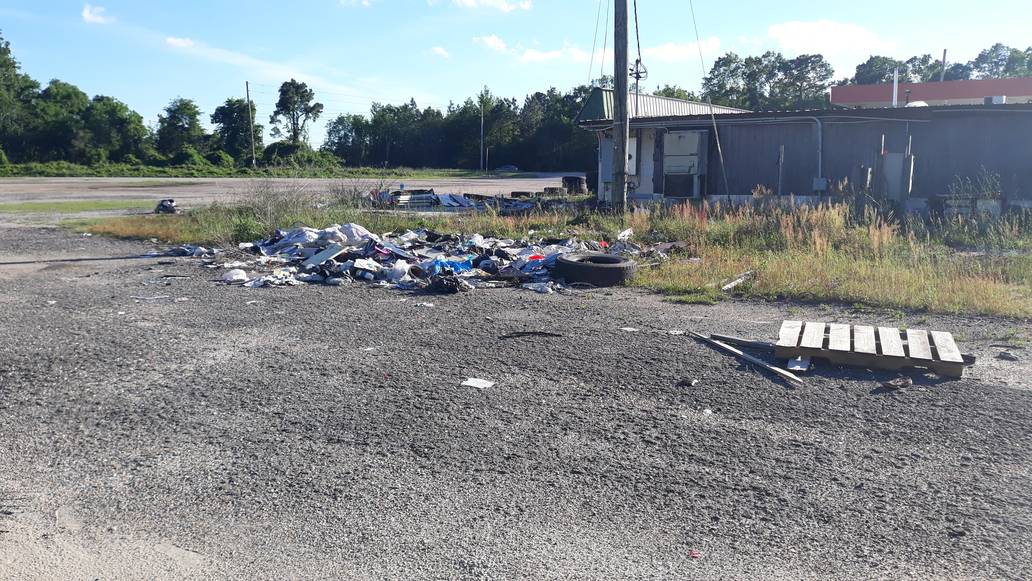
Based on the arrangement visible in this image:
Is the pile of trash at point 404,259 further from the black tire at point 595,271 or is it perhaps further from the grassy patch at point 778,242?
the grassy patch at point 778,242

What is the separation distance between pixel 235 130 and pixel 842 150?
2508 inches

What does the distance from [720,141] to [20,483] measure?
1857 cm

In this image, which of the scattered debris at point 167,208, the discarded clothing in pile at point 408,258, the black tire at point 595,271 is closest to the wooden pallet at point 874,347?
the black tire at point 595,271

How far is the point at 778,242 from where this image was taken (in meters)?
12.8

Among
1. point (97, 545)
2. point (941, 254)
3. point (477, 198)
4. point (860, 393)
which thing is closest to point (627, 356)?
point (860, 393)

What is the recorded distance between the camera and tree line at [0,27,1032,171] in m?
63.2

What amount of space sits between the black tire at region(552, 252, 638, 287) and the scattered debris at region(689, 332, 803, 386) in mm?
3294

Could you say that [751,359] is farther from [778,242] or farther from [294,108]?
[294,108]

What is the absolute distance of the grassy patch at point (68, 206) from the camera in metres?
24.0

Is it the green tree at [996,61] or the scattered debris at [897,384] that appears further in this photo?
the green tree at [996,61]

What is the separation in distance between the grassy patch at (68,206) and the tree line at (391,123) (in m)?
29.5

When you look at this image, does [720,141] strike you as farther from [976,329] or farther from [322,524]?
[322,524]

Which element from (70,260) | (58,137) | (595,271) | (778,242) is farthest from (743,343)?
(58,137)

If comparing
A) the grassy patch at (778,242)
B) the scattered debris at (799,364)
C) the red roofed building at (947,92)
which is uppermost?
the red roofed building at (947,92)
